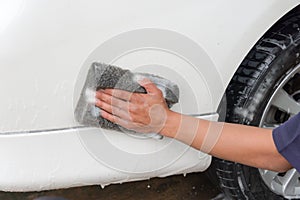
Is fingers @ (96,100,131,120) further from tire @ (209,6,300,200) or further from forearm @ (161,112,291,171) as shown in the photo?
tire @ (209,6,300,200)

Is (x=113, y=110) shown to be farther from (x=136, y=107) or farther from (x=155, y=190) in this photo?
(x=155, y=190)

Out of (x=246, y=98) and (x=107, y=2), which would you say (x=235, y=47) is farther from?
(x=107, y=2)

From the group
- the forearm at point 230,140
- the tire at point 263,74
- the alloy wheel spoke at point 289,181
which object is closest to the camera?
the forearm at point 230,140

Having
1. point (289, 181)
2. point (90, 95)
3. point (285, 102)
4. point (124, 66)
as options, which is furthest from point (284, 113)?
point (90, 95)

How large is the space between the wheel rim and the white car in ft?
0.10

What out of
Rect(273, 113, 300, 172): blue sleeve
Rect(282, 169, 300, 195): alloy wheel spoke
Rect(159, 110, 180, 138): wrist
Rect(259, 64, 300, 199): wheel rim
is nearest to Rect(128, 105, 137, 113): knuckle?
Rect(159, 110, 180, 138): wrist

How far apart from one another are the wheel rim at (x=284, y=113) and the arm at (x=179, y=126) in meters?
0.49

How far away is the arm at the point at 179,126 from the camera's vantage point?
6.19ft

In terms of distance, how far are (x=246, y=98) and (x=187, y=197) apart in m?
0.81

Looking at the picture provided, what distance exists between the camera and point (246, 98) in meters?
2.35

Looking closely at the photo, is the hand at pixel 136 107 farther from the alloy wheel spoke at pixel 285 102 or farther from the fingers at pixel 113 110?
the alloy wheel spoke at pixel 285 102

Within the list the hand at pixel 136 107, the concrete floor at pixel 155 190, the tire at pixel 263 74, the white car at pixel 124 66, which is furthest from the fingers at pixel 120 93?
the concrete floor at pixel 155 190

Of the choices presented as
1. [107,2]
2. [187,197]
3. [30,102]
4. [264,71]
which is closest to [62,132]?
[30,102]

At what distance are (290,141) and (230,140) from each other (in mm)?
280
